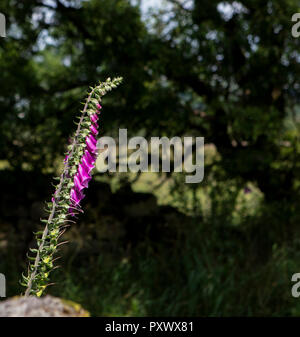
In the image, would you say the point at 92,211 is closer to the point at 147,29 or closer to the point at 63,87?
the point at 63,87

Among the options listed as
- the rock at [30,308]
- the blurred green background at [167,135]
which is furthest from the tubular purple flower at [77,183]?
the blurred green background at [167,135]

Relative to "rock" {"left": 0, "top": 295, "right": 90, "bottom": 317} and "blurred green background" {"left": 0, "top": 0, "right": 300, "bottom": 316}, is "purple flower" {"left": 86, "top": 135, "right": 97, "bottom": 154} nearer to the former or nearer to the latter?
"rock" {"left": 0, "top": 295, "right": 90, "bottom": 317}

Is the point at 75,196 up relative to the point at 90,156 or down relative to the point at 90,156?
down

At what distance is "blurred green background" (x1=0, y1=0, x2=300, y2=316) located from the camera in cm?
507

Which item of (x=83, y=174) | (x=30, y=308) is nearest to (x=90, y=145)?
(x=83, y=174)

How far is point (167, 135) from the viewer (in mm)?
6145

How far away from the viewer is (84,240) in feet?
18.5

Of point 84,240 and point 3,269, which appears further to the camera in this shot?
point 84,240

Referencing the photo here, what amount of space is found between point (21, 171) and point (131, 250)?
6.19ft

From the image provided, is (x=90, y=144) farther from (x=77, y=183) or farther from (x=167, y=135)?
(x=167, y=135)

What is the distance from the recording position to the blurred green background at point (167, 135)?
5074 mm

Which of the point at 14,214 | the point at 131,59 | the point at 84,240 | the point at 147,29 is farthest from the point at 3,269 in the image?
the point at 147,29

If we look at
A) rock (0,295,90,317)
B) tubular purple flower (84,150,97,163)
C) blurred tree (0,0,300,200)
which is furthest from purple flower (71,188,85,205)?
blurred tree (0,0,300,200)
